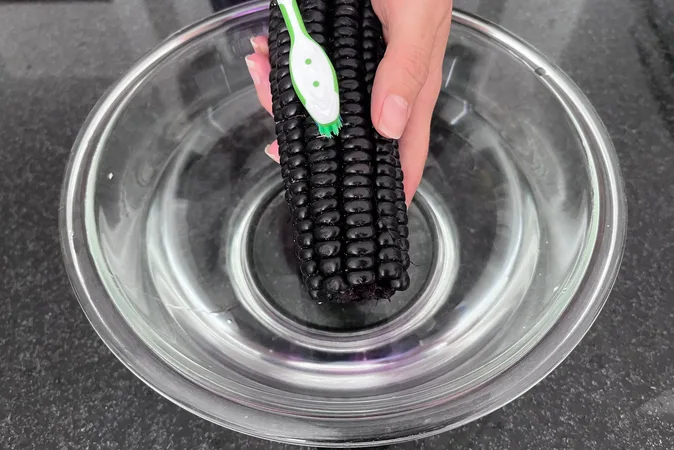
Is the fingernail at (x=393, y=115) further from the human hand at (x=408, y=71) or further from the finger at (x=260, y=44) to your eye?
the finger at (x=260, y=44)

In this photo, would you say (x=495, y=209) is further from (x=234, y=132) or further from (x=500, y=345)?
(x=234, y=132)

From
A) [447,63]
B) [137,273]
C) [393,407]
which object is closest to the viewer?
[393,407]

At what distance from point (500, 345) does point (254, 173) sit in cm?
38

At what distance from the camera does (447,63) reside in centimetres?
71

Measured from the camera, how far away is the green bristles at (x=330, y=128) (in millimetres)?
501

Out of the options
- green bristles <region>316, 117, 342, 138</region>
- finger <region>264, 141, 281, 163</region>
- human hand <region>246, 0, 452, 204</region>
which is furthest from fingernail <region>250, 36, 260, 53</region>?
green bristles <region>316, 117, 342, 138</region>

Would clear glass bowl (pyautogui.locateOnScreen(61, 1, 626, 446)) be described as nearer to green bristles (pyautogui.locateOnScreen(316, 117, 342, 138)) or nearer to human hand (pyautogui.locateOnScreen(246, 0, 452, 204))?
human hand (pyautogui.locateOnScreen(246, 0, 452, 204))

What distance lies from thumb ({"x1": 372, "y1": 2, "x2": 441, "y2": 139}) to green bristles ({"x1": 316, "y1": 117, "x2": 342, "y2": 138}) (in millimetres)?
35

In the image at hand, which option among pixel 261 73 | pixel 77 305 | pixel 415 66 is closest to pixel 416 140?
pixel 415 66

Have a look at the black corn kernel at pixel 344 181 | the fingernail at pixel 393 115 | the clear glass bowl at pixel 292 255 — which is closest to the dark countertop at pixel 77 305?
the clear glass bowl at pixel 292 255

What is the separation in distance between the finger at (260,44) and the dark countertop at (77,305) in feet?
0.54

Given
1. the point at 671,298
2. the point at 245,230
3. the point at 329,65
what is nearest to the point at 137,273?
the point at 245,230

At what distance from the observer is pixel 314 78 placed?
1.65 ft

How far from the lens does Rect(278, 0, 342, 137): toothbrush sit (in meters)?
0.50
